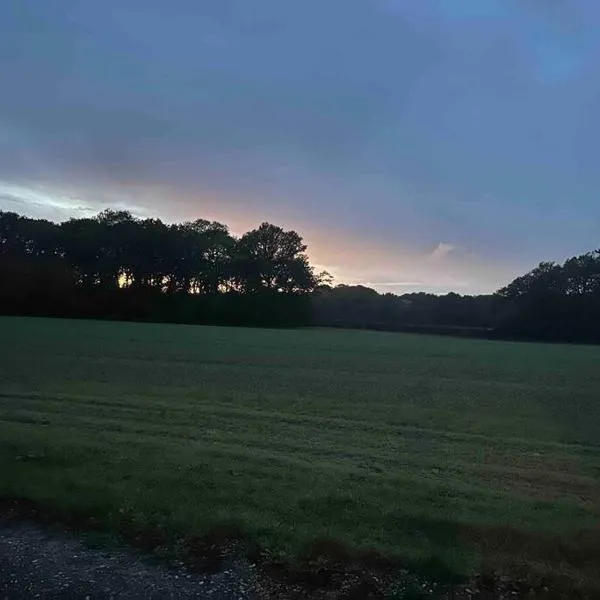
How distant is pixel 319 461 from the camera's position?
8.55 metres

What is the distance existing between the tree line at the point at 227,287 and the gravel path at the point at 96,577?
82627mm

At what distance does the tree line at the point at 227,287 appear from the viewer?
3497 inches

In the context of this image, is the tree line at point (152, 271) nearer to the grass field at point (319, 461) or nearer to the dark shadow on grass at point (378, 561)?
the grass field at point (319, 461)

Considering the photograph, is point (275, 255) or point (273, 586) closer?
point (273, 586)

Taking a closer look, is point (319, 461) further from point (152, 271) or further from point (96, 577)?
point (152, 271)

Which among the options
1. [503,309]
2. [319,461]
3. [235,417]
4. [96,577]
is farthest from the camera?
[503,309]

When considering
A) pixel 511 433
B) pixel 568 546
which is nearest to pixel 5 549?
pixel 568 546

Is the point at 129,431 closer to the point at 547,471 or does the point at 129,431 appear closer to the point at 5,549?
the point at 5,549

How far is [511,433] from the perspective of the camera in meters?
11.9

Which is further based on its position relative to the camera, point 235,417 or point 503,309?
point 503,309

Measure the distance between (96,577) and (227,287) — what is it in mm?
102996

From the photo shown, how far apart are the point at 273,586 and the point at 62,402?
32.4ft

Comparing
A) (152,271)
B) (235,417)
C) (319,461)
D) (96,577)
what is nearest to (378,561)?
(96,577)

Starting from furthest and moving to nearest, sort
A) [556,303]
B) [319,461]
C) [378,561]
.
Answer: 1. [556,303]
2. [319,461]
3. [378,561]
